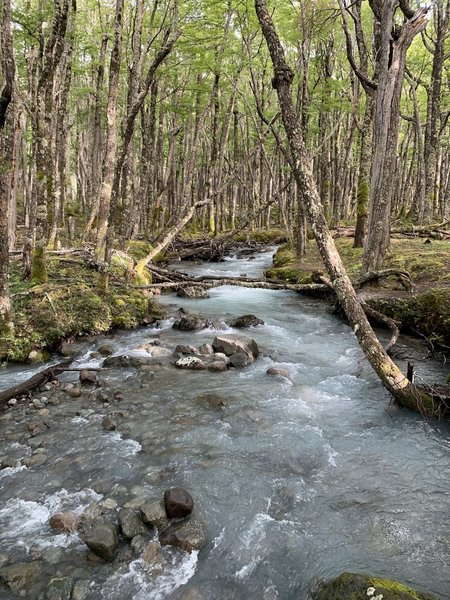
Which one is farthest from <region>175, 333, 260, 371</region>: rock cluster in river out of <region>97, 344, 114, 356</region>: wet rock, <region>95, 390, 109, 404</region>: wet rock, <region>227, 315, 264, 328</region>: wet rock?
<region>227, 315, 264, 328</region>: wet rock

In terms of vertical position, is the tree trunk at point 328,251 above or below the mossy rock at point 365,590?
above

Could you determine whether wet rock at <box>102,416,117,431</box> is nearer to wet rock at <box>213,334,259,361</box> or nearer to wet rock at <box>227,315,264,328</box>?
wet rock at <box>213,334,259,361</box>

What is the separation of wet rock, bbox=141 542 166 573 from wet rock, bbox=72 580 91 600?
51 centimetres

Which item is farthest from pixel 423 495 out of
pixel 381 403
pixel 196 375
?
pixel 196 375

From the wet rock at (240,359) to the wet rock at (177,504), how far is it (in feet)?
14.6

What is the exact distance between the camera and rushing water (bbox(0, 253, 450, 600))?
12.2 ft

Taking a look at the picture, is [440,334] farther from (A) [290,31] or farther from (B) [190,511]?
(A) [290,31]

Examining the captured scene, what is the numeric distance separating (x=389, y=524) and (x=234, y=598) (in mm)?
1811

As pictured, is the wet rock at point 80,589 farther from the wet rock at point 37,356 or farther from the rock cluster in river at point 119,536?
the wet rock at point 37,356

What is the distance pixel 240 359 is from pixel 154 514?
483cm

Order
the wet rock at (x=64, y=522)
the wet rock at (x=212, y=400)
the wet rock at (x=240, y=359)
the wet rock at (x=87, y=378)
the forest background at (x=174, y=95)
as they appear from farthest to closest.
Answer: the forest background at (x=174, y=95) < the wet rock at (x=240, y=359) < the wet rock at (x=87, y=378) < the wet rock at (x=212, y=400) < the wet rock at (x=64, y=522)

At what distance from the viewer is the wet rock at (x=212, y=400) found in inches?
272

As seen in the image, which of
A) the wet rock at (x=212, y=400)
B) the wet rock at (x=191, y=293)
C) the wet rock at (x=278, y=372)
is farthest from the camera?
the wet rock at (x=191, y=293)

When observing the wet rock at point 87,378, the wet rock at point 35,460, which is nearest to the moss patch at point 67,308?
the wet rock at point 87,378
